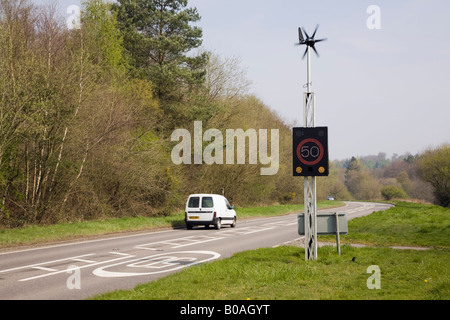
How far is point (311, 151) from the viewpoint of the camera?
428 inches

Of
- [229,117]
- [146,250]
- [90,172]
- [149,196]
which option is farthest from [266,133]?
[146,250]

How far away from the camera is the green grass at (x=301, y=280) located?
23.6 ft

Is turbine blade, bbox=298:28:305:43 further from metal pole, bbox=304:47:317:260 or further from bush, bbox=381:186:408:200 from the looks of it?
bush, bbox=381:186:408:200

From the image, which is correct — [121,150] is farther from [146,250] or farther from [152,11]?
[152,11]

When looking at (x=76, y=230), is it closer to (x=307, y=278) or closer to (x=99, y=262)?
(x=99, y=262)

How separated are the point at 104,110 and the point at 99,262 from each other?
1346 cm

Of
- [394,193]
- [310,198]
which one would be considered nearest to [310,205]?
[310,198]

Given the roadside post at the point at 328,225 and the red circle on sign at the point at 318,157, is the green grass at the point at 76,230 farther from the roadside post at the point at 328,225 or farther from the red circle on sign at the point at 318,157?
the red circle on sign at the point at 318,157

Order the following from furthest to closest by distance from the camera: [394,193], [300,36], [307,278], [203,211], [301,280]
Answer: [394,193] < [203,211] < [300,36] < [307,278] < [301,280]

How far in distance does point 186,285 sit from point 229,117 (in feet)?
109

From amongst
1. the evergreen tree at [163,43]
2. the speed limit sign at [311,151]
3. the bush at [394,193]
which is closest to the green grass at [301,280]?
the speed limit sign at [311,151]

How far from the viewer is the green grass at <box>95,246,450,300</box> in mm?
7188

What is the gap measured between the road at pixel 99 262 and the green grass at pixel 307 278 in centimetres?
125

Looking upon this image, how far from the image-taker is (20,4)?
22.3 meters
